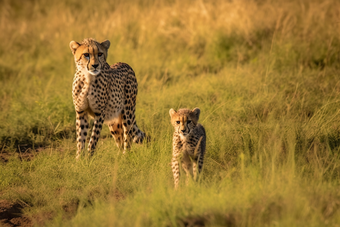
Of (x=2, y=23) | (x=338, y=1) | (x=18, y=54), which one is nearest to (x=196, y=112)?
(x=338, y=1)

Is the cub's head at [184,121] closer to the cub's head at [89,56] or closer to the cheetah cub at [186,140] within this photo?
the cheetah cub at [186,140]

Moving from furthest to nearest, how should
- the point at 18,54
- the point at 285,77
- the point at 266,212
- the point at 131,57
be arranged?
the point at 18,54 → the point at 131,57 → the point at 285,77 → the point at 266,212

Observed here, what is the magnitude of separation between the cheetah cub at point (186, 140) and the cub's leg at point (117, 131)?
1.45 m

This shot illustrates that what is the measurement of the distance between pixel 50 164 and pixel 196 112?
1.68 meters

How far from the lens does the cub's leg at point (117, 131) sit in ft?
18.1

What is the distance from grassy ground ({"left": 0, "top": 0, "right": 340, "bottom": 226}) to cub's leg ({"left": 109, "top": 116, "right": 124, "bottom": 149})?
0.11 meters

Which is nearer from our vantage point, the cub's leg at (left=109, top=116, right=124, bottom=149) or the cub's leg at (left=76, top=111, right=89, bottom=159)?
the cub's leg at (left=76, top=111, right=89, bottom=159)

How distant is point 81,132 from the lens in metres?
5.03

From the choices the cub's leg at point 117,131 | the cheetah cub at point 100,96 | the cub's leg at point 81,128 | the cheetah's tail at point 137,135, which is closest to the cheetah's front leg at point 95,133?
the cheetah cub at point 100,96

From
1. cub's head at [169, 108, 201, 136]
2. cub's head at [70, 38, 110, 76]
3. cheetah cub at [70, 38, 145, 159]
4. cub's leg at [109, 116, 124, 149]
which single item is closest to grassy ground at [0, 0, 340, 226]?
cub's leg at [109, 116, 124, 149]

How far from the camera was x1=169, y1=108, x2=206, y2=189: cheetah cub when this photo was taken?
160 inches

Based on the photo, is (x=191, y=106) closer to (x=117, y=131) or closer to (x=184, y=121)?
(x=117, y=131)

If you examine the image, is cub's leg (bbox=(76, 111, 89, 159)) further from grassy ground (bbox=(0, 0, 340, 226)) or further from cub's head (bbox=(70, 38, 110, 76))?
cub's head (bbox=(70, 38, 110, 76))

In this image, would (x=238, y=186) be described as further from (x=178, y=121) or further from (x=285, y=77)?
(x=285, y=77)
